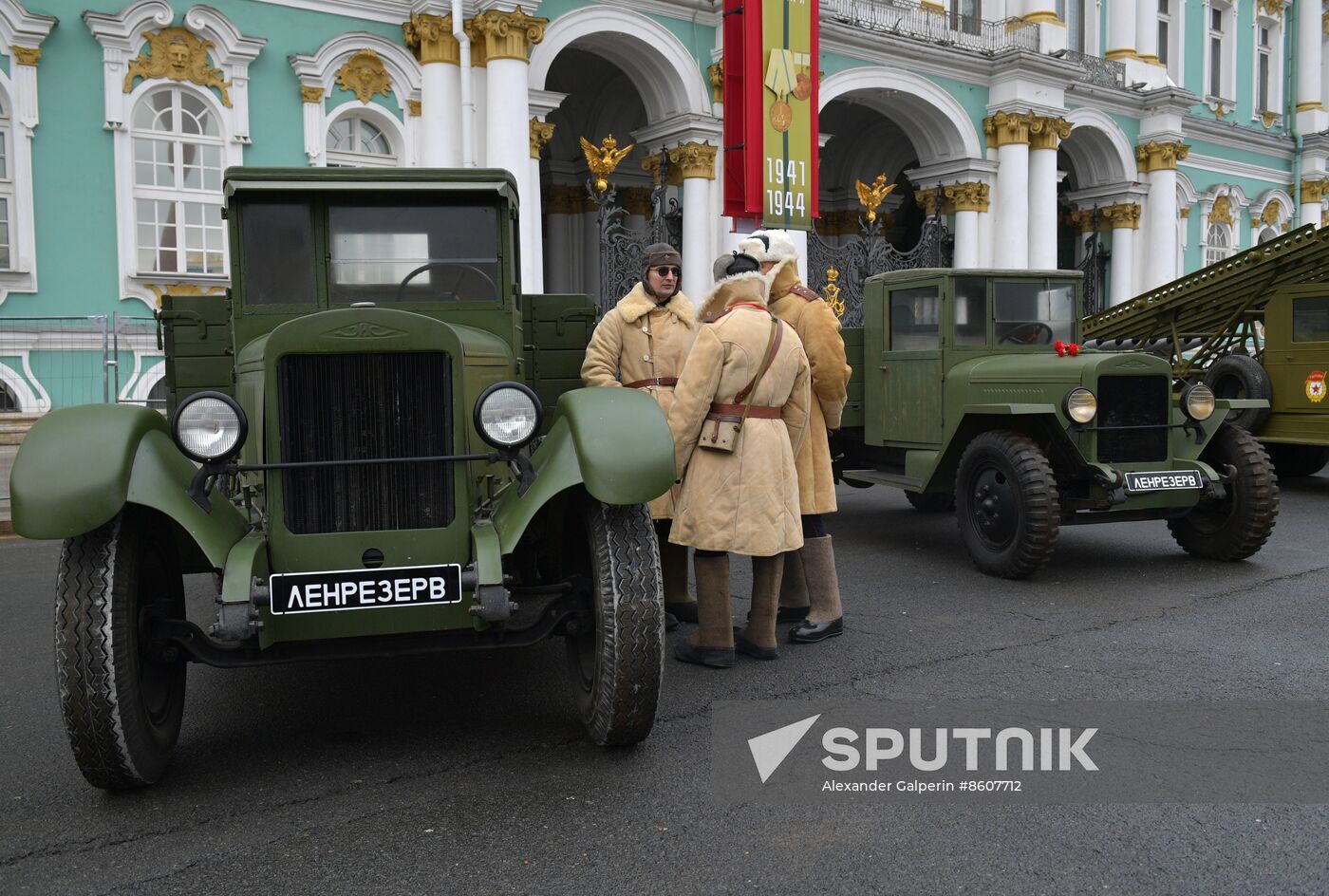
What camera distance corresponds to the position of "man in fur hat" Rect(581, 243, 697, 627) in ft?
18.0

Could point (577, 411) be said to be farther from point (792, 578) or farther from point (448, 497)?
point (792, 578)

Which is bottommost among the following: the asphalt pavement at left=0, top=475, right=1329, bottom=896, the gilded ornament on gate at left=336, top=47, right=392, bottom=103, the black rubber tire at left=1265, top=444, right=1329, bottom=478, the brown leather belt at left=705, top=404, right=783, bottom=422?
the asphalt pavement at left=0, top=475, right=1329, bottom=896

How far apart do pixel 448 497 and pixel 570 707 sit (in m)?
1.03

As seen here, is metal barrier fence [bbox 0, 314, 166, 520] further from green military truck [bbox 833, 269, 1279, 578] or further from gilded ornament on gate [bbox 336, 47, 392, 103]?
green military truck [bbox 833, 269, 1279, 578]

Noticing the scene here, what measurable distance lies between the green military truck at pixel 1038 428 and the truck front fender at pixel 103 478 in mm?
4597

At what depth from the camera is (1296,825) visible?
319 centimetres

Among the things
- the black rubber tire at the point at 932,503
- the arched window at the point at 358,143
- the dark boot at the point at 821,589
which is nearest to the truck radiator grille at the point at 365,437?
the dark boot at the point at 821,589

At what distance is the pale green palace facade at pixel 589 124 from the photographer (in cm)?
1332

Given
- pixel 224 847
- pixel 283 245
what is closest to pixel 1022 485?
pixel 283 245

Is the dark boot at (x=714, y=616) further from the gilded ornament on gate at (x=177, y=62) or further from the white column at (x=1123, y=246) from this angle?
the white column at (x=1123, y=246)

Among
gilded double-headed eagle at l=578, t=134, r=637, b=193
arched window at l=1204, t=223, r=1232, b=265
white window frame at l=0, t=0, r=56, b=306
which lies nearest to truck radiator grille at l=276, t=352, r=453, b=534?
white window frame at l=0, t=0, r=56, b=306


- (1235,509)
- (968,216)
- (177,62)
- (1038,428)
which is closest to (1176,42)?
(968,216)

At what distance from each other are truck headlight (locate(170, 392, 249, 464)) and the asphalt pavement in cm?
104

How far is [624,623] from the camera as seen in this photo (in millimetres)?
3572
